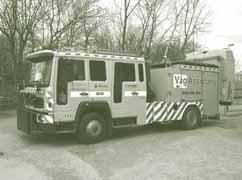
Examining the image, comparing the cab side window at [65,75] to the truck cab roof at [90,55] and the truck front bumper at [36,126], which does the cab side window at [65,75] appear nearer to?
the truck cab roof at [90,55]

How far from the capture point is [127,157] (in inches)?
263

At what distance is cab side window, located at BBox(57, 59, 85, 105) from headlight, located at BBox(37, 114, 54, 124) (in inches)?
18.6

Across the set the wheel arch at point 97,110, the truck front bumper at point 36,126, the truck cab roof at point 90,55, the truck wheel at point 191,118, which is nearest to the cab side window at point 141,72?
the truck cab roof at point 90,55

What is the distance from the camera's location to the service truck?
757 cm

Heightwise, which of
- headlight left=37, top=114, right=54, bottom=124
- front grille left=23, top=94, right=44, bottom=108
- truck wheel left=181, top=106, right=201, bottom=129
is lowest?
truck wheel left=181, top=106, right=201, bottom=129

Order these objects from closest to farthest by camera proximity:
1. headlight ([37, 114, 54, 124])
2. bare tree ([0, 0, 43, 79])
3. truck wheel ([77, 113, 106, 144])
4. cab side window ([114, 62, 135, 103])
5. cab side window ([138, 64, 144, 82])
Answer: headlight ([37, 114, 54, 124]), truck wheel ([77, 113, 106, 144]), cab side window ([114, 62, 135, 103]), cab side window ([138, 64, 144, 82]), bare tree ([0, 0, 43, 79])

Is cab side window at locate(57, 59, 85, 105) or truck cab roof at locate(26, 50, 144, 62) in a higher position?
truck cab roof at locate(26, 50, 144, 62)

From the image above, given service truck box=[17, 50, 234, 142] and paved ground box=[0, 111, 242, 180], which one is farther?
service truck box=[17, 50, 234, 142]

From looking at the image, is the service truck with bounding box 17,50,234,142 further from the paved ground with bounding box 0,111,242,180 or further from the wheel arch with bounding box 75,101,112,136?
the paved ground with bounding box 0,111,242,180

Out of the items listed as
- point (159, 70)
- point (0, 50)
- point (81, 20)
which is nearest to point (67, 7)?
point (81, 20)

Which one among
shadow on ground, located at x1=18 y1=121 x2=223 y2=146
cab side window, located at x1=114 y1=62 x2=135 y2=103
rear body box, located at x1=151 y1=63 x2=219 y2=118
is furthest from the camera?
rear body box, located at x1=151 y1=63 x2=219 y2=118

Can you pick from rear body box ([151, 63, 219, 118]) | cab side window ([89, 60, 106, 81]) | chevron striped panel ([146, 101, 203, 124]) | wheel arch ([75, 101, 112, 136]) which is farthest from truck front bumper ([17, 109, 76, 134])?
rear body box ([151, 63, 219, 118])

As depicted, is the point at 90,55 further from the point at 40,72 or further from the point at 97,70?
the point at 40,72

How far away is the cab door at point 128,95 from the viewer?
28.3 feet
